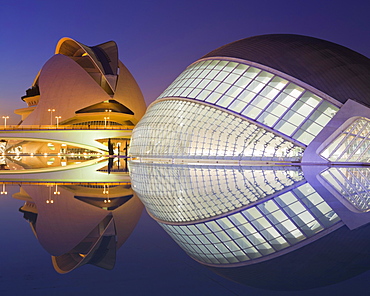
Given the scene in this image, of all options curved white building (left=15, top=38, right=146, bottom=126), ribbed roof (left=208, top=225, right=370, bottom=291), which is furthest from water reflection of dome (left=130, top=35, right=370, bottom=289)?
curved white building (left=15, top=38, right=146, bottom=126)

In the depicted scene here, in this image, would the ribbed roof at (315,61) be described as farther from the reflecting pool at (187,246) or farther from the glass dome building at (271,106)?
the reflecting pool at (187,246)

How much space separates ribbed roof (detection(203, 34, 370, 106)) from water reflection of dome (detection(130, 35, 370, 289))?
0.08 metres

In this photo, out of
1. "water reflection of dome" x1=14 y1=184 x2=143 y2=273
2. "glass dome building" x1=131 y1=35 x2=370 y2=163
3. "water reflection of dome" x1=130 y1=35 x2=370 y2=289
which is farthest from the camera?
"glass dome building" x1=131 y1=35 x2=370 y2=163

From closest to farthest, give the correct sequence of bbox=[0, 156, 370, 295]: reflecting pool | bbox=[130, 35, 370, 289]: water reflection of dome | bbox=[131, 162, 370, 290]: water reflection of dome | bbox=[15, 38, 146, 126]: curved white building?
1. bbox=[0, 156, 370, 295]: reflecting pool
2. bbox=[131, 162, 370, 290]: water reflection of dome
3. bbox=[130, 35, 370, 289]: water reflection of dome
4. bbox=[15, 38, 146, 126]: curved white building

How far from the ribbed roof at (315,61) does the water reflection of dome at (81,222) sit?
20573 mm

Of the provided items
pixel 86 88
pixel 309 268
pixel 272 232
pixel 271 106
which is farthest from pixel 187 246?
pixel 86 88

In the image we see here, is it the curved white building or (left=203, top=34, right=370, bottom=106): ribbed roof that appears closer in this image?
(left=203, top=34, right=370, bottom=106): ribbed roof

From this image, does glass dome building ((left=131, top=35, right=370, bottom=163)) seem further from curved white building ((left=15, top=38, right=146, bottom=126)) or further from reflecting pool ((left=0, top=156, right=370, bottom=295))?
Answer: curved white building ((left=15, top=38, right=146, bottom=126))

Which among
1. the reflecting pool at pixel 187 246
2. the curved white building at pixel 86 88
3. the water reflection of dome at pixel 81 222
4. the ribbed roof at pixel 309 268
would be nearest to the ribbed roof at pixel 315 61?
the reflecting pool at pixel 187 246

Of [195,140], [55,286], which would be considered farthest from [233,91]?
[55,286]

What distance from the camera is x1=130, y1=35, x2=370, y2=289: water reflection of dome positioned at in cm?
932

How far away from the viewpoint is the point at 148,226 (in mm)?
7152

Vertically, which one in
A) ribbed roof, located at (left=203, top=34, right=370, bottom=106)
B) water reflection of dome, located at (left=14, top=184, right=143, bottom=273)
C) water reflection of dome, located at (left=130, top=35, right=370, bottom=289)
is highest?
ribbed roof, located at (left=203, top=34, right=370, bottom=106)

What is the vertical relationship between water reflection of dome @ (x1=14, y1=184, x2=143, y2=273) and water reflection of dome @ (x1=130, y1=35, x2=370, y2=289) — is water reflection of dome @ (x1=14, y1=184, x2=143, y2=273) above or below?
below
